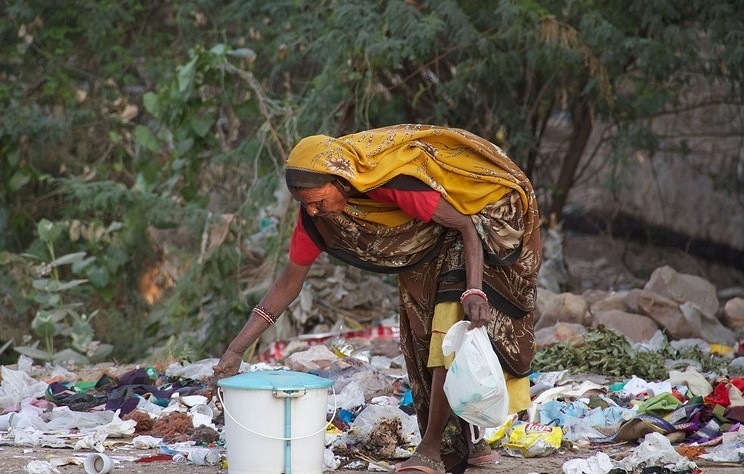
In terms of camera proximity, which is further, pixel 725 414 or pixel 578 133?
pixel 578 133

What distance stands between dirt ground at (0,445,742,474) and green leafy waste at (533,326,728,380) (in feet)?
4.80

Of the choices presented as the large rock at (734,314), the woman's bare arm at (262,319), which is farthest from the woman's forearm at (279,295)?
the large rock at (734,314)

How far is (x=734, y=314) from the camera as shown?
7762 mm

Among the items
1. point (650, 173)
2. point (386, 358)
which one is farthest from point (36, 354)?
point (650, 173)

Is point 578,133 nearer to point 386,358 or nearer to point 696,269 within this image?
point 696,269

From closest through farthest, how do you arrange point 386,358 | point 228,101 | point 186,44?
point 386,358 → point 228,101 → point 186,44

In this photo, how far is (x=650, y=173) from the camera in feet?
38.7

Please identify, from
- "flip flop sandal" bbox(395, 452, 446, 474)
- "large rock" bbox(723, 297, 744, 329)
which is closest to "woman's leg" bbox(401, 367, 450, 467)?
"flip flop sandal" bbox(395, 452, 446, 474)

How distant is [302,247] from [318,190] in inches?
16.3

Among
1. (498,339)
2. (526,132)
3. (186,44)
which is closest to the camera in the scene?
(498,339)

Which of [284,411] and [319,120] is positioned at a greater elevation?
[319,120]

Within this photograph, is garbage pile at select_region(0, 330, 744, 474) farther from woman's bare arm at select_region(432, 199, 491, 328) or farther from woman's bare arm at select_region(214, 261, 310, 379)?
woman's bare arm at select_region(432, 199, 491, 328)

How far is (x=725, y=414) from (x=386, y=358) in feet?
7.86

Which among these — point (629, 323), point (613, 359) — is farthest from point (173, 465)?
point (629, 323)
